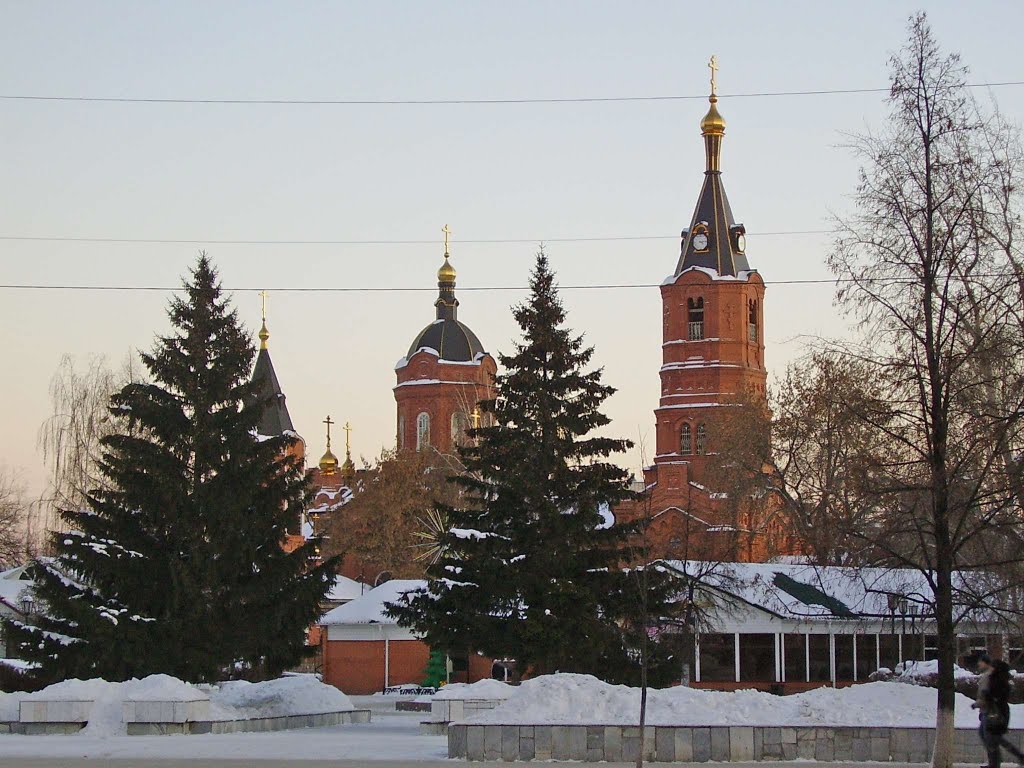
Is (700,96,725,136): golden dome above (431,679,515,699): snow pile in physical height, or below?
above

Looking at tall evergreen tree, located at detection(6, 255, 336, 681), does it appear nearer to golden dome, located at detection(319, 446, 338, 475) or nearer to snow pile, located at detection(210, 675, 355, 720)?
snow pile, located at detection(210, 675, 355, 720)

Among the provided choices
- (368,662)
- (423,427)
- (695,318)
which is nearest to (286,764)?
(368,662)

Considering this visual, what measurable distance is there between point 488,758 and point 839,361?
6.90 meters

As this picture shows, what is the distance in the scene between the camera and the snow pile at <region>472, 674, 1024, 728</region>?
20094mm

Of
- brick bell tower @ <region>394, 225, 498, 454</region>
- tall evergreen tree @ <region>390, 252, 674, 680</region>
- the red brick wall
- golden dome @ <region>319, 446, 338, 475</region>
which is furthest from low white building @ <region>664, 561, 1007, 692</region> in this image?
golden dome @ <region>319, 446, 338, 475</region>

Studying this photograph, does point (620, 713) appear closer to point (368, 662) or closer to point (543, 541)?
point (543, 541)

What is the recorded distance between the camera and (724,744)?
1983 cm

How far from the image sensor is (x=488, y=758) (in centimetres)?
2011

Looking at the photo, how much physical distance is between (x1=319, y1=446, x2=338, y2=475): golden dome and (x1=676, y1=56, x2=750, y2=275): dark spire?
36.4 m

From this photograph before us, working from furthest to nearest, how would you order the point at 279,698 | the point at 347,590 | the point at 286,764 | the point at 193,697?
the point at 347,590, the point at 279,698, the point at 193,697, the point at 286,764

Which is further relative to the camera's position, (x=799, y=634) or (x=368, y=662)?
(x=368, y=662)

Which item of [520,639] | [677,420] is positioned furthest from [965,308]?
[677,420]

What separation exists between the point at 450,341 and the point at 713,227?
29.1m

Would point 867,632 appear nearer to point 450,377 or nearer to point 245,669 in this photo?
point 245,669
